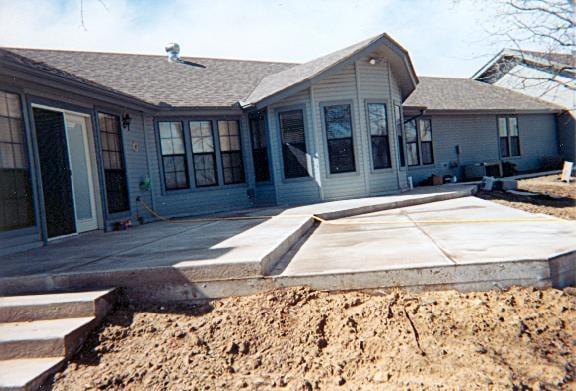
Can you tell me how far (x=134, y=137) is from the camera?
934 centimetres

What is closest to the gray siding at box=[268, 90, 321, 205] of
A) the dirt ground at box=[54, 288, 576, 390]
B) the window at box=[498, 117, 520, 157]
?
the dirt ground at box=[54, 288, 576, 390]

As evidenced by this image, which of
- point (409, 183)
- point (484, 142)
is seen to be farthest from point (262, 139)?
point (484, 142)

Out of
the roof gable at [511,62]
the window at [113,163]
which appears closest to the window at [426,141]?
the roof gable at [511,62]

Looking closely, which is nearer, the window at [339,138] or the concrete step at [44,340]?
the concrete step at [44,340]

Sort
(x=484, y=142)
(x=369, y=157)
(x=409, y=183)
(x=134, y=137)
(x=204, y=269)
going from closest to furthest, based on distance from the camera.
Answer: (x=204, y=269) → (x=134, y=137) → (x=369, y=157) → (x=409, y=183) → (x=484, y=142)

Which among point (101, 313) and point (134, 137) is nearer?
point (101, 313)

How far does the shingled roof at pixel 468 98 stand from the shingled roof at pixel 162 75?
21.6 ft

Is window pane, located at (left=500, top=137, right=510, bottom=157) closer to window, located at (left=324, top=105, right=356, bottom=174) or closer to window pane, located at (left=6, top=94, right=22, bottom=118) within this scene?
window, located at (left=324, top=105, right=356, bottom=174)

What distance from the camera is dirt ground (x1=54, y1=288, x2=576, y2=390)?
237cm

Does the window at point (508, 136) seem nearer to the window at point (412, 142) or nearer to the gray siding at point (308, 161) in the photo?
the window at point (412, 142)

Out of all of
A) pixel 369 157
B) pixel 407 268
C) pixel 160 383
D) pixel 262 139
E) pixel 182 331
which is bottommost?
pixel 160 383

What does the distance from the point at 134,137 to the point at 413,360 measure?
8509 millimetres

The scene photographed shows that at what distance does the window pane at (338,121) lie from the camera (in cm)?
1033

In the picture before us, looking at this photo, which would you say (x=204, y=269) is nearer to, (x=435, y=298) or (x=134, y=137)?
(x=435, y=298)
